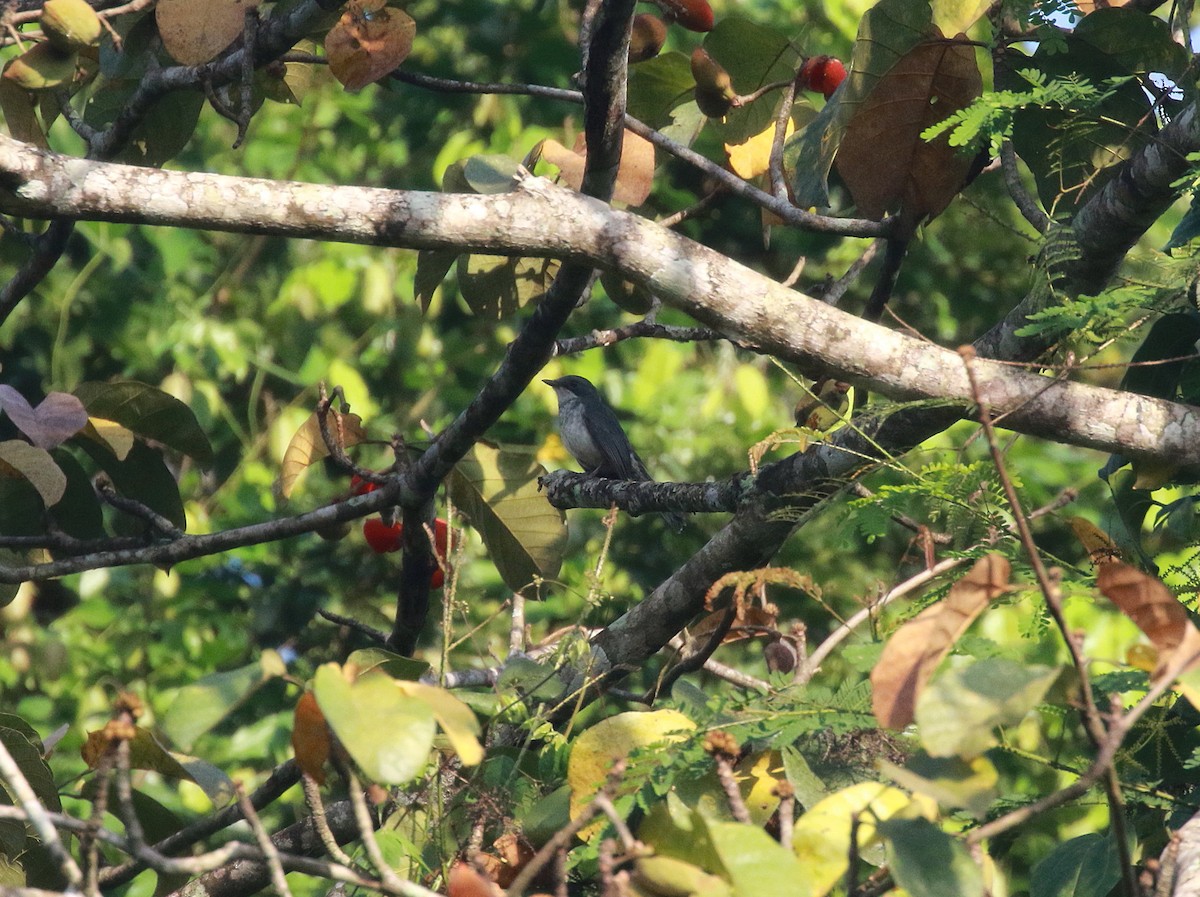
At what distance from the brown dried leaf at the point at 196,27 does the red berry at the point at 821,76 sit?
1695 millimetres

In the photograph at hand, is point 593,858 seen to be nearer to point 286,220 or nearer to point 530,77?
point 286,220

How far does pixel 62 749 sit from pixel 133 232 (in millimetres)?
3739

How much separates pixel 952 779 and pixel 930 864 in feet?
0.35

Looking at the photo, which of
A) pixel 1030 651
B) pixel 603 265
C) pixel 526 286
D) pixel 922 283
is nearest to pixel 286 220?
pixel 603 265

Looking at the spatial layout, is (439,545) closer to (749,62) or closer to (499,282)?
(499,282)

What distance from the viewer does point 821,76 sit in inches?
151

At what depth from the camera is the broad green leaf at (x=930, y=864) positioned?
152 cm

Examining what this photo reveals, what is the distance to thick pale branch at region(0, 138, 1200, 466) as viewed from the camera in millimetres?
2553

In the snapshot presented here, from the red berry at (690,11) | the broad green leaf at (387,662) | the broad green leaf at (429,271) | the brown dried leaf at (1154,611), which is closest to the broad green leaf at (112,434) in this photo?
the broad green leaf at (429,271)

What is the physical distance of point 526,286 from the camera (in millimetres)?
3844

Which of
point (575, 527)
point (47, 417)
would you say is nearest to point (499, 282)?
point (47, 417)

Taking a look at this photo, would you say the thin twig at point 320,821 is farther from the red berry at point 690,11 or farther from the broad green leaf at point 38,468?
the red berry at point 690,11

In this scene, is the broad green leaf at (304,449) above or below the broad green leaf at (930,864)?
below

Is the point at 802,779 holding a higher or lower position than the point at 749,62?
lower
